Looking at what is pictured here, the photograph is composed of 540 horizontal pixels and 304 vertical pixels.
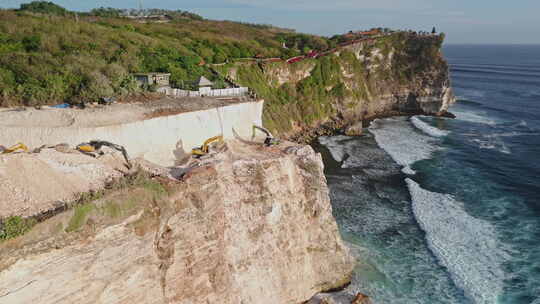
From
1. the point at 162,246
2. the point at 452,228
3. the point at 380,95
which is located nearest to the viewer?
the point at 162,246

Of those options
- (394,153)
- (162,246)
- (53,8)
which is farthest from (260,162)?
(53,8)

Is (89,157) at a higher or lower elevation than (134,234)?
higher

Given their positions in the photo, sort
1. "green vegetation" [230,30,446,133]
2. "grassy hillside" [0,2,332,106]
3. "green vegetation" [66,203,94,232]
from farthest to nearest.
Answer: "green vegetation" [230,30,446,133], "grassy hillside" [0,2,332,106], "green vegetation" [66,203,94,232]

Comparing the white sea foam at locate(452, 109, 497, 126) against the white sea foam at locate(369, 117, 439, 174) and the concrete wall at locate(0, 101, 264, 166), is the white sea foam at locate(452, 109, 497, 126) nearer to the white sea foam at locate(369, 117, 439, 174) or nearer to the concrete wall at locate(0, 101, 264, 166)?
the white sea foam at locate(369, 117, 439, 174)

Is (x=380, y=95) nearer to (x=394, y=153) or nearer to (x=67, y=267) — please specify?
(x=394, y=153)

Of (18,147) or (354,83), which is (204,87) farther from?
(354,83)

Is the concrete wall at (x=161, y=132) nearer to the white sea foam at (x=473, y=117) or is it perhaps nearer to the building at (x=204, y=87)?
the building at (x=204, y=87)

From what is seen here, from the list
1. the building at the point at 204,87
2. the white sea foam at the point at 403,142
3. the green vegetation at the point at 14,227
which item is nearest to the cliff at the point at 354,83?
the white sea foam at the point at 403,142

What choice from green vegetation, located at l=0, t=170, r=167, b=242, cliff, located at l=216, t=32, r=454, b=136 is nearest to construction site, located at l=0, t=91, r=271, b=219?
green vegetation, located at l=0, t=170, r=167, b=242
